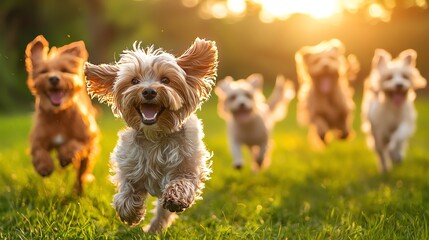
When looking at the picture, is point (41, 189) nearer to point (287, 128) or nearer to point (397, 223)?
point (397, 223)

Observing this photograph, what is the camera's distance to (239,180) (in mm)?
8148

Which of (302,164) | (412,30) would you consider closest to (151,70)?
(302,164)

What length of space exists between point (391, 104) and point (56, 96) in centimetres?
497

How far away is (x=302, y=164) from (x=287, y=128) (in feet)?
31.4

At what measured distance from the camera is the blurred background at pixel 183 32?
25.2 m

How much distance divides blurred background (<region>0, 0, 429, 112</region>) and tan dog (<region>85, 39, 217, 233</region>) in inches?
744

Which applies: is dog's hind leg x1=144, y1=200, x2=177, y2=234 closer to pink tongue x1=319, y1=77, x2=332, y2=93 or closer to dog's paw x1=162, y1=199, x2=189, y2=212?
dog's paw x1=162, y1=199, x2=189, y2=212

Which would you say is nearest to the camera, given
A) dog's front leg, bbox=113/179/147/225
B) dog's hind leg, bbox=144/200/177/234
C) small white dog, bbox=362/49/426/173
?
dog's front leg, bbox=113/179/147/225

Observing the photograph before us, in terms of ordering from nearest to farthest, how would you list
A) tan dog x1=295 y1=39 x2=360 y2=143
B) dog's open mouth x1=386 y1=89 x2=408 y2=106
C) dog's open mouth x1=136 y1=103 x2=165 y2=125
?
dog's open mouth x1=136 y1=103 x2=165 y2=125 < dog's open mouth x1=386 y1=89 x2=408 y2=106 < tan dog x1=295 y1=39 x2=360 y2=143

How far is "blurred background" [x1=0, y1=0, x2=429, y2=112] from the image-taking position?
82.5 feet

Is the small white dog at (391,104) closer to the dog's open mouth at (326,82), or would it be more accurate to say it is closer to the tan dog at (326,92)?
the tan dog at (326,92)

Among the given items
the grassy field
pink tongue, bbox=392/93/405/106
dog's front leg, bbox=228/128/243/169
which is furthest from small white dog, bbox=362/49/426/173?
dog's front leg, bbox=228/128/243/169

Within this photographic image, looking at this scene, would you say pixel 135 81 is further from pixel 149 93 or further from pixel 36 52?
pixel 36 52

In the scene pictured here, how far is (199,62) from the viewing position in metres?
4.34
